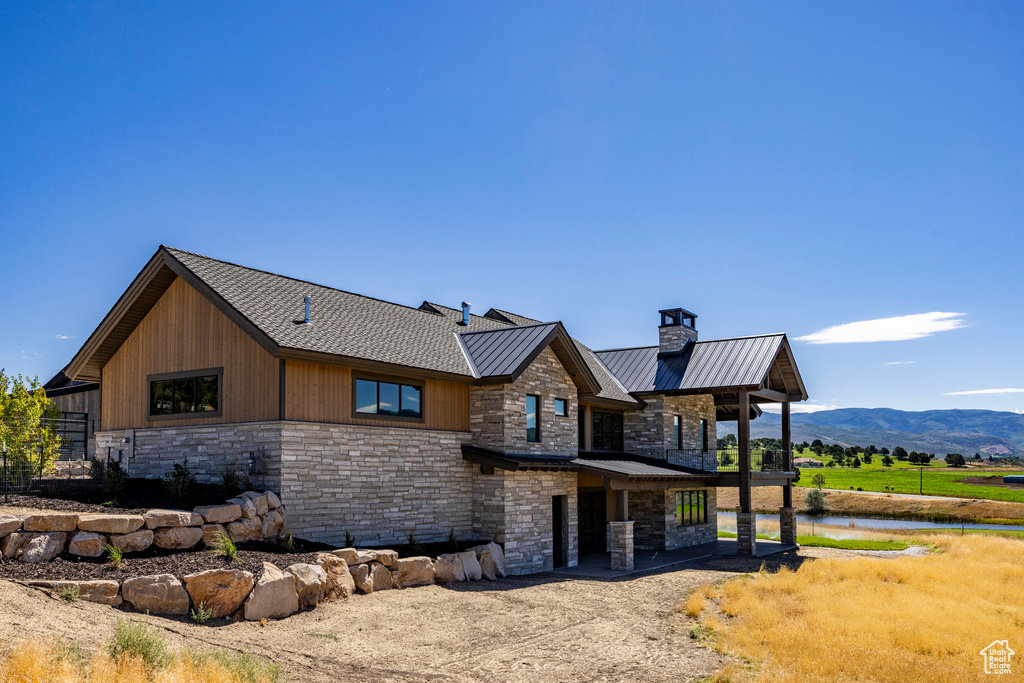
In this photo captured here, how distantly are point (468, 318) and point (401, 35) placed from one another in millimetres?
10940

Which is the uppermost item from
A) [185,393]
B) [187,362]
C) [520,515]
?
[187,362]

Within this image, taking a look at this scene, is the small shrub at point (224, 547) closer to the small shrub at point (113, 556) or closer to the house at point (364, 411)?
the small shrub at point (113, 556)

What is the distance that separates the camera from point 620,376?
3188 centimetres

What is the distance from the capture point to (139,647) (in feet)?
29.7

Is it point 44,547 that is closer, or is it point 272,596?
point 44,547

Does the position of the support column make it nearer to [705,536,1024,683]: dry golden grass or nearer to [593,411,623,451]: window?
[593,411,623,451]: window

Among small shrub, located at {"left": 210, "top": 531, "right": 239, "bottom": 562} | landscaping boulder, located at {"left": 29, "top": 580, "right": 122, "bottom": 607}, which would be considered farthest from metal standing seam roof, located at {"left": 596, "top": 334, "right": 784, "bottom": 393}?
landscaping boulder, located at {"left": 29, "top": 580, "right": 122, "bottom": 607}

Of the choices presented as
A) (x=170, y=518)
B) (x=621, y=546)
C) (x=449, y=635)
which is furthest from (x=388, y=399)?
(x=621, y=546)

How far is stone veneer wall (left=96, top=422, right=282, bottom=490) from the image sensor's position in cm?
1688

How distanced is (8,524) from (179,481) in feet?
12.8

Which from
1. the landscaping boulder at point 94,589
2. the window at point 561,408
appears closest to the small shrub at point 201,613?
the landscaping boulder at point 94,589

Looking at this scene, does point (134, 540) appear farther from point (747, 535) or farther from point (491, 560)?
point (747, 535)

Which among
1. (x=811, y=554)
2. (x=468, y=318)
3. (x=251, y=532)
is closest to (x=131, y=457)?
(x=251, y=532)

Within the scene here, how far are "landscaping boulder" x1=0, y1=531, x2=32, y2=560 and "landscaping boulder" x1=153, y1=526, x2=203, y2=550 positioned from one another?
2084mm
